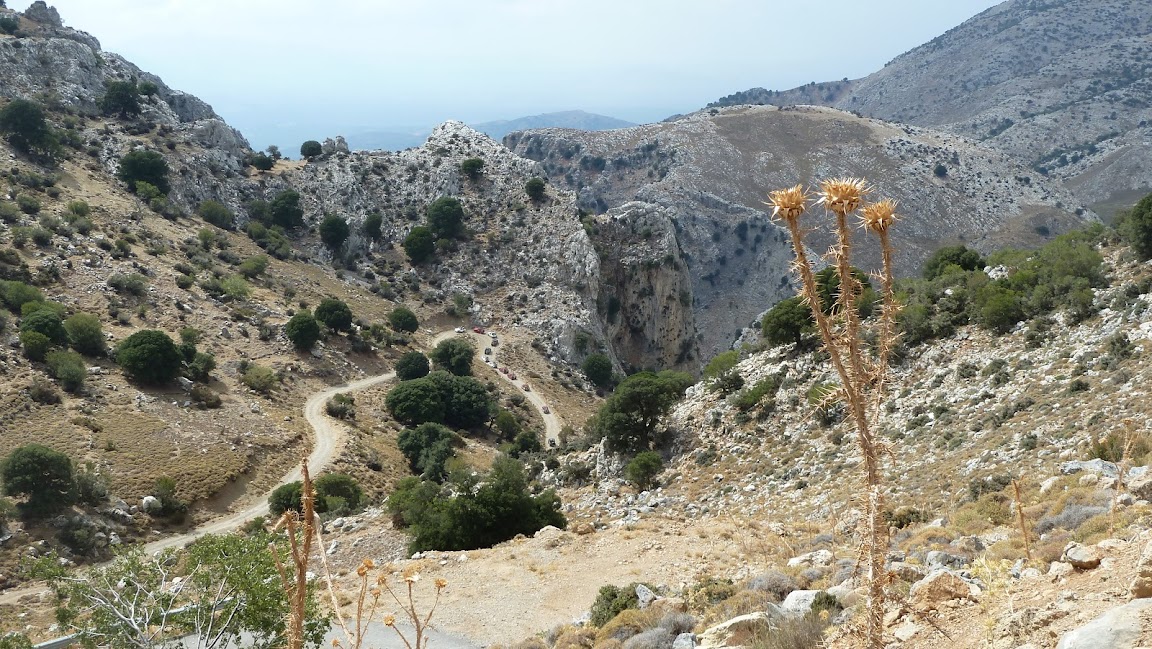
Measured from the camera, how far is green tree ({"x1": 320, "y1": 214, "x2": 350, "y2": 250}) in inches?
2438

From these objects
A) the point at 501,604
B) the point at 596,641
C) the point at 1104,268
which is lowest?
the point at 501,604

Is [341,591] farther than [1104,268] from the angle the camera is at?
No

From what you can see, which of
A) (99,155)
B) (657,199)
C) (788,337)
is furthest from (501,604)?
(657,199)

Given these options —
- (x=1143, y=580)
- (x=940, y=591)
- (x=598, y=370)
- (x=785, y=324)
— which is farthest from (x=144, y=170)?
(x=1143, y=580)

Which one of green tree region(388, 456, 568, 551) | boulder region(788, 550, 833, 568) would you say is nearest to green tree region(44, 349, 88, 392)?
green tree region(388, 456, 568, 551)

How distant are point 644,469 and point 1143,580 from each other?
815 inches

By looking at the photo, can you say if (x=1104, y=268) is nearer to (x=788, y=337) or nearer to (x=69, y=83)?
(x=788, y=337)

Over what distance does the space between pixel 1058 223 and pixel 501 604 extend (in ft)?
363

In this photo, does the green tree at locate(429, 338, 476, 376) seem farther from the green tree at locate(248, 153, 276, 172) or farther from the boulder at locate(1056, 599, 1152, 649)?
the boulder at locate(1056, 599, 1152, 649)

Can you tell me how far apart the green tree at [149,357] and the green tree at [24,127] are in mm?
26369

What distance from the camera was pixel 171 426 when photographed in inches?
1298

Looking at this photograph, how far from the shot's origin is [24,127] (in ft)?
168

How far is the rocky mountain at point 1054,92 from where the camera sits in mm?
129250

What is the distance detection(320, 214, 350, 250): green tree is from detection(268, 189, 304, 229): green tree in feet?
8.06
